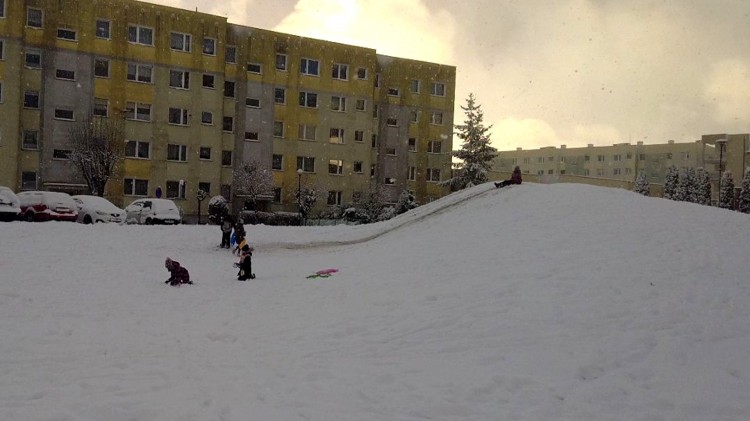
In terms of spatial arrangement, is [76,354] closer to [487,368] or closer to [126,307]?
[126,307]

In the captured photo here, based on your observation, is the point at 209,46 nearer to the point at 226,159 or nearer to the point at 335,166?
the point at 226,159

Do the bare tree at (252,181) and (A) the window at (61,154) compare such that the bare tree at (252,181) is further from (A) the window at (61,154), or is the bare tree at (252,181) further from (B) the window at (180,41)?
(A) the window at (61,154)

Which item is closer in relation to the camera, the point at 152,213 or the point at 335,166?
the point at 152,213

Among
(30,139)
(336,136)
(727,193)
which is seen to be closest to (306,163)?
(336,136)

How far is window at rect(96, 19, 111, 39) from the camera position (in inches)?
1574

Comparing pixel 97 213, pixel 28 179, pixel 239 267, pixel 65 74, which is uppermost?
pixel 65 74

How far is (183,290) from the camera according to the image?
13.6 metres

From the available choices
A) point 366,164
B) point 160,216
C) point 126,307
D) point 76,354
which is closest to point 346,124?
point 366,164

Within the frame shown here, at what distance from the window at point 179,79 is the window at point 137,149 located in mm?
4893

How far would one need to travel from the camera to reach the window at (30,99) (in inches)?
1512

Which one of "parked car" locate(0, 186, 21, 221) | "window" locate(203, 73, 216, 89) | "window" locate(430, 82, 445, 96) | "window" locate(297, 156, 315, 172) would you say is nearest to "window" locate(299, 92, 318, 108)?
"window" locate(297, 156, 315, 172)

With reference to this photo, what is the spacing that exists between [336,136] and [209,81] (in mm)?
11337

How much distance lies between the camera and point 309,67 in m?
47.8

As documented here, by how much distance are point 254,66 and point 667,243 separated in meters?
37.5
